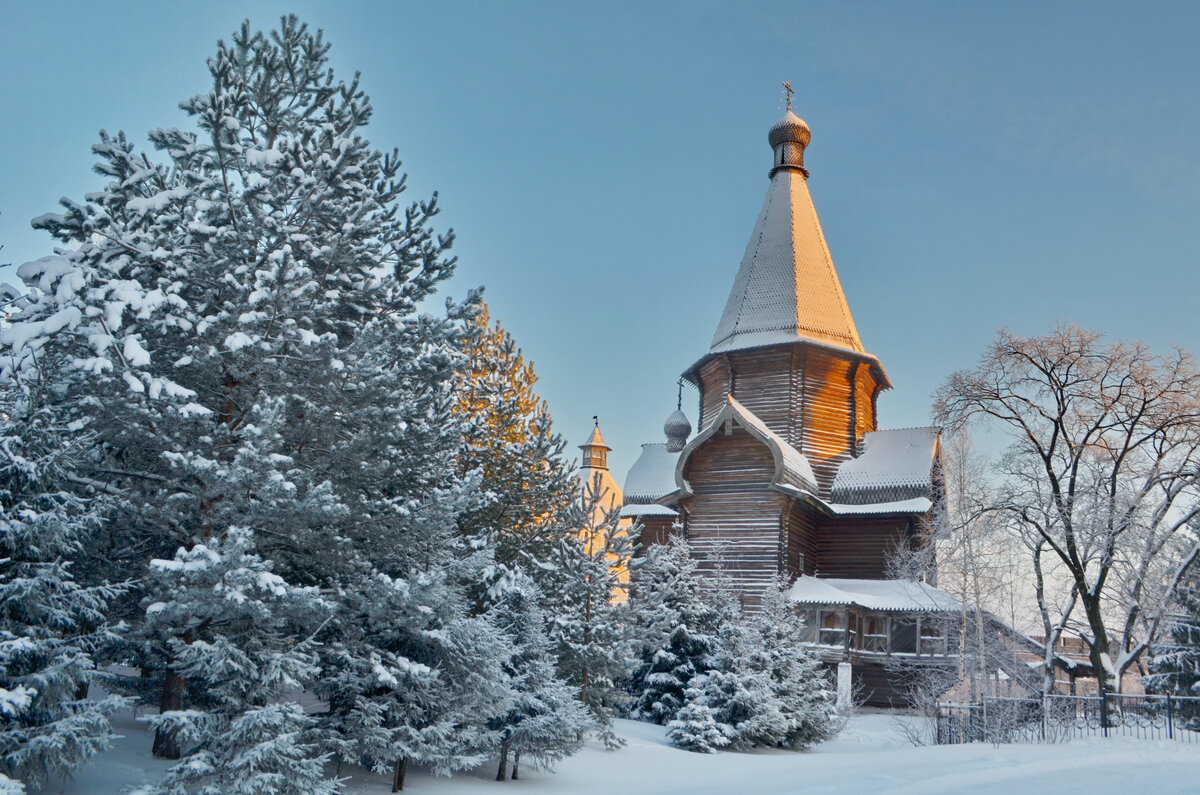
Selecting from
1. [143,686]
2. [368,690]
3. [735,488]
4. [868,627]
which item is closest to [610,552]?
[368,690]

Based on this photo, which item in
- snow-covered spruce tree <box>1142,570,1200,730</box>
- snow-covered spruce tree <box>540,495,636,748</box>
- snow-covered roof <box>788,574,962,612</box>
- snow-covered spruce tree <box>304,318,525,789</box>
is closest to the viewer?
snow-covered spruce tree <box>304,318,525,789</box>

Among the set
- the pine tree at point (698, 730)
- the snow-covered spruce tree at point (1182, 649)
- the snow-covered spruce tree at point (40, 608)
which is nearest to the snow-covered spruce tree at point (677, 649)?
the pine tree at point (698, 730)

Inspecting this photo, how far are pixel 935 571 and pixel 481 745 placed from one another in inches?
651

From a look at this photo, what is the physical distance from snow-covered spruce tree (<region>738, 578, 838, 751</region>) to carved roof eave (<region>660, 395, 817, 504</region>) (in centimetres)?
642

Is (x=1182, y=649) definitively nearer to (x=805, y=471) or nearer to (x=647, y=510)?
(x=805, y=471)

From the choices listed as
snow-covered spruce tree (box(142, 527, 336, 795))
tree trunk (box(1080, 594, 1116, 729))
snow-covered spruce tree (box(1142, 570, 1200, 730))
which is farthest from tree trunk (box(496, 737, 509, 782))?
snow-covered spruce tree (box(1142, 570, 1200, 730))

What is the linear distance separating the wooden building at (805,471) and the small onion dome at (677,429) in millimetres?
3627

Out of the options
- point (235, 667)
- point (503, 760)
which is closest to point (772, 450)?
point (503, 760)

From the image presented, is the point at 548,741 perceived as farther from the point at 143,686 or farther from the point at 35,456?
the point at 35,456

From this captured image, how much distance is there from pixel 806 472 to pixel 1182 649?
986 centimetres

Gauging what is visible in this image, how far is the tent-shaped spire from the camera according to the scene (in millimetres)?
27266

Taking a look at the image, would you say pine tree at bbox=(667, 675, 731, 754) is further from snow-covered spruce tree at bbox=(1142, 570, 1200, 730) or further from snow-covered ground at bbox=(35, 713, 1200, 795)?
snow-covered spruce tree at bbox=(1142, 570, 1200, 730)

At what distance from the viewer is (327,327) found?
9891 millimetres

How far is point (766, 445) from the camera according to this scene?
2456 cm
